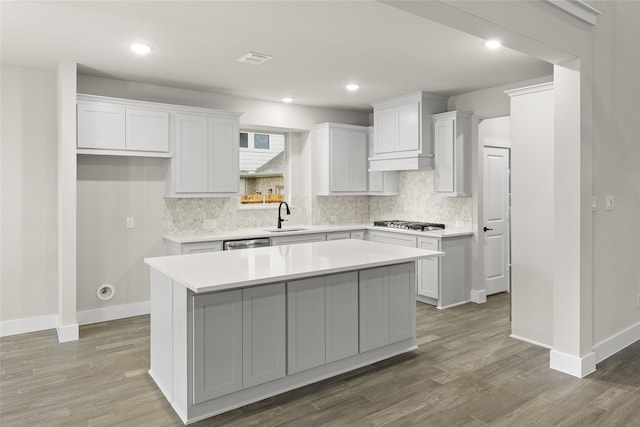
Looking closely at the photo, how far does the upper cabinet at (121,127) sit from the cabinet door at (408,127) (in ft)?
9.36

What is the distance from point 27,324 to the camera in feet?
14.3

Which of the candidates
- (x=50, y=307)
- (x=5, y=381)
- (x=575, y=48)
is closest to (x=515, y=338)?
(x=575, y=48)

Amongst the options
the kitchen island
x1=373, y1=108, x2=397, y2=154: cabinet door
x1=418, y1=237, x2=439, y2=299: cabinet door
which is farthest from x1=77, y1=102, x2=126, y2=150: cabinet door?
x1=418, y1=237, x2=439, y2=299: cabinet door

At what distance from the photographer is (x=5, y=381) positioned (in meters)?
3.20

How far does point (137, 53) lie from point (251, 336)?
2701 mm

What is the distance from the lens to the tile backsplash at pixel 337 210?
5305 millimetres

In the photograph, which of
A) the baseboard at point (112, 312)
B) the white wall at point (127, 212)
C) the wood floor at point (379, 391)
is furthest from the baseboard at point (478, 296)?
the baseboard at point (112, 312)

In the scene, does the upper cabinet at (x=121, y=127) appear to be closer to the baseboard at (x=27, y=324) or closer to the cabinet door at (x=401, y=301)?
the baseboard at (x=27, y=324)

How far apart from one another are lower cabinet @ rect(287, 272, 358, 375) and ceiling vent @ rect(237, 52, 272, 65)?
83.8 inches

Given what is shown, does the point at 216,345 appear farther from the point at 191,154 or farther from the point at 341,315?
the point at 191,154

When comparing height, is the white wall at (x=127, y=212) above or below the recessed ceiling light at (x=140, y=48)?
below

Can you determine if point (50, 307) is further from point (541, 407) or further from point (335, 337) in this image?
point (541, 407)

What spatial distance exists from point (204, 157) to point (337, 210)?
2392 mm

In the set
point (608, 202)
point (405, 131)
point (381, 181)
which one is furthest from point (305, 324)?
point (381, 181)
